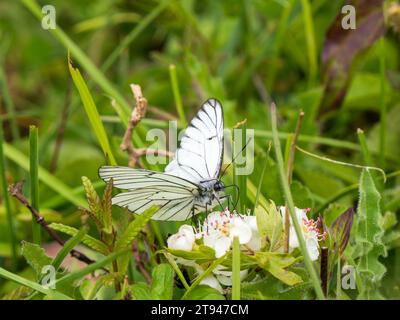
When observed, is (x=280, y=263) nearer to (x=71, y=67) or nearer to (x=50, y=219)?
(x=71, y=67)

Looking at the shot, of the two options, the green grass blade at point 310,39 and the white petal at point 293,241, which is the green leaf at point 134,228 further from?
the green grass blade at point 310,39

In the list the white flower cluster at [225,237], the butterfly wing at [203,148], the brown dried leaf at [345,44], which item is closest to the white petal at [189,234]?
the white flower cluster at [225,237]

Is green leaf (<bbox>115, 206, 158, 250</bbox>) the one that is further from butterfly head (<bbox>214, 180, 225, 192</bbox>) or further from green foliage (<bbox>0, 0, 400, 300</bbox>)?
butterfly head (<bbox>214, 180, 225, 192</bbox>)

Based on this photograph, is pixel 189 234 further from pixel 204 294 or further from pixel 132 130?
pixel 132 130

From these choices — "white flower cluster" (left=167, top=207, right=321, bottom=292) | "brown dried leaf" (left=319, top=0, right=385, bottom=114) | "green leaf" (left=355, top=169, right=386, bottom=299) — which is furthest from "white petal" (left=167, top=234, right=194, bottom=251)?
"brown dried leaf" (left=319, top=0, right=385, bottom=114)

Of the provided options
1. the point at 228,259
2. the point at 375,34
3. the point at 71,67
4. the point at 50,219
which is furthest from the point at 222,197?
the point at 375,34

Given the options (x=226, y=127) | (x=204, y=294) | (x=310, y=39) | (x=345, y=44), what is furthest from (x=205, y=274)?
(x=310, y=39)
